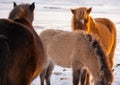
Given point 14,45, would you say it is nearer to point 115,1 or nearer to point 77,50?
point 77,50

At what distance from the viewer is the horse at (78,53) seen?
15.6 ft

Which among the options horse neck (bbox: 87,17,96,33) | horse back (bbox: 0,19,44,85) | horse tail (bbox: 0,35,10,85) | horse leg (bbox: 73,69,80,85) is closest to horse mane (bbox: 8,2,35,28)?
horse back (bbox: 0,19,44,85)

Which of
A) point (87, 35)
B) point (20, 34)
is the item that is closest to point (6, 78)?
point (20, 34)

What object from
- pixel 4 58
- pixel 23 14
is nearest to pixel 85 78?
pixel 23 14

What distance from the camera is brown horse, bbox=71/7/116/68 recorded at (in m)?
5.92

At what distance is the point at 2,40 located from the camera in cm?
258

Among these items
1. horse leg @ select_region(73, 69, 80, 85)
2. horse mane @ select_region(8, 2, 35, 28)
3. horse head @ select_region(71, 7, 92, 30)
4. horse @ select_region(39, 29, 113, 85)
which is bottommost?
horse leg @ select_region(73, 69, 80, 85)

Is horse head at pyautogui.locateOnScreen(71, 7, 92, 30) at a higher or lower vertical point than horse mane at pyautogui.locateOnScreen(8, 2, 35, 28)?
lower

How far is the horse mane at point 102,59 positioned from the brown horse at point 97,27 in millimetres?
612

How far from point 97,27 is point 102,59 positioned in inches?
73.8

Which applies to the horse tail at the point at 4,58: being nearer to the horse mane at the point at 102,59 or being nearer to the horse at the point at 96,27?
the horse mane at the point at 102,59

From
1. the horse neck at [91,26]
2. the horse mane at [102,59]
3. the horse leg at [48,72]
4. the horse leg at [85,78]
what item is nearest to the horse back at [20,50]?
the horse mane at [102,59]

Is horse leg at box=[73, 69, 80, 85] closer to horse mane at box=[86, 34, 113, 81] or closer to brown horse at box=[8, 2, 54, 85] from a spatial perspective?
horse mane at box=[86, 34, 113, 81]

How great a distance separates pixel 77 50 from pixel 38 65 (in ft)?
7.87
